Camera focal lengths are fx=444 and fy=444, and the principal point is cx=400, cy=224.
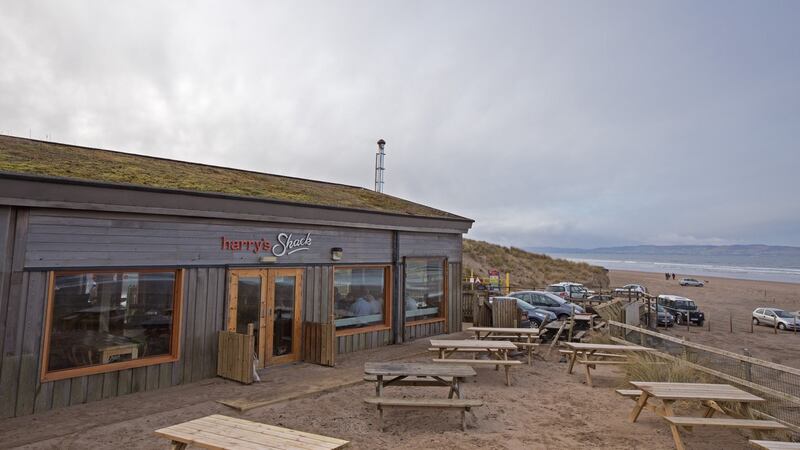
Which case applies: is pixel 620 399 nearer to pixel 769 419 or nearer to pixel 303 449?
pixel 769 419

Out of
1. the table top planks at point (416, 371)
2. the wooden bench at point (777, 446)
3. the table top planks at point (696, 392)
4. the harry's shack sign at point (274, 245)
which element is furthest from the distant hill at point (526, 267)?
the wooden bench at point (777, 446)

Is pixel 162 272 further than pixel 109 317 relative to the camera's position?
Yes

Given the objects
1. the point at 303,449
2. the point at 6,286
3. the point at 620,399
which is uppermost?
the point at 6,286

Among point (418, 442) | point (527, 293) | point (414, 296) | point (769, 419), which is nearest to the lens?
point (418, 442)

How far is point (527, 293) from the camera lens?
57.4ft

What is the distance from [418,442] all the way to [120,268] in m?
5.23

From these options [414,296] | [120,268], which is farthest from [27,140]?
[414,296]

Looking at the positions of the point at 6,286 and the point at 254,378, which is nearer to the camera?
the point at 6,286

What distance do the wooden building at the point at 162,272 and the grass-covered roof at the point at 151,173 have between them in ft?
0.21

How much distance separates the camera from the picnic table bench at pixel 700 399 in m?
5.21

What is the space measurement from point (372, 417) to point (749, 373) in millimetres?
5806

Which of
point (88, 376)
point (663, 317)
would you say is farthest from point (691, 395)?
point (663, 317)

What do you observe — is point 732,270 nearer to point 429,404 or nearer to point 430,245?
point 430,245

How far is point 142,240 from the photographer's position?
720cm
